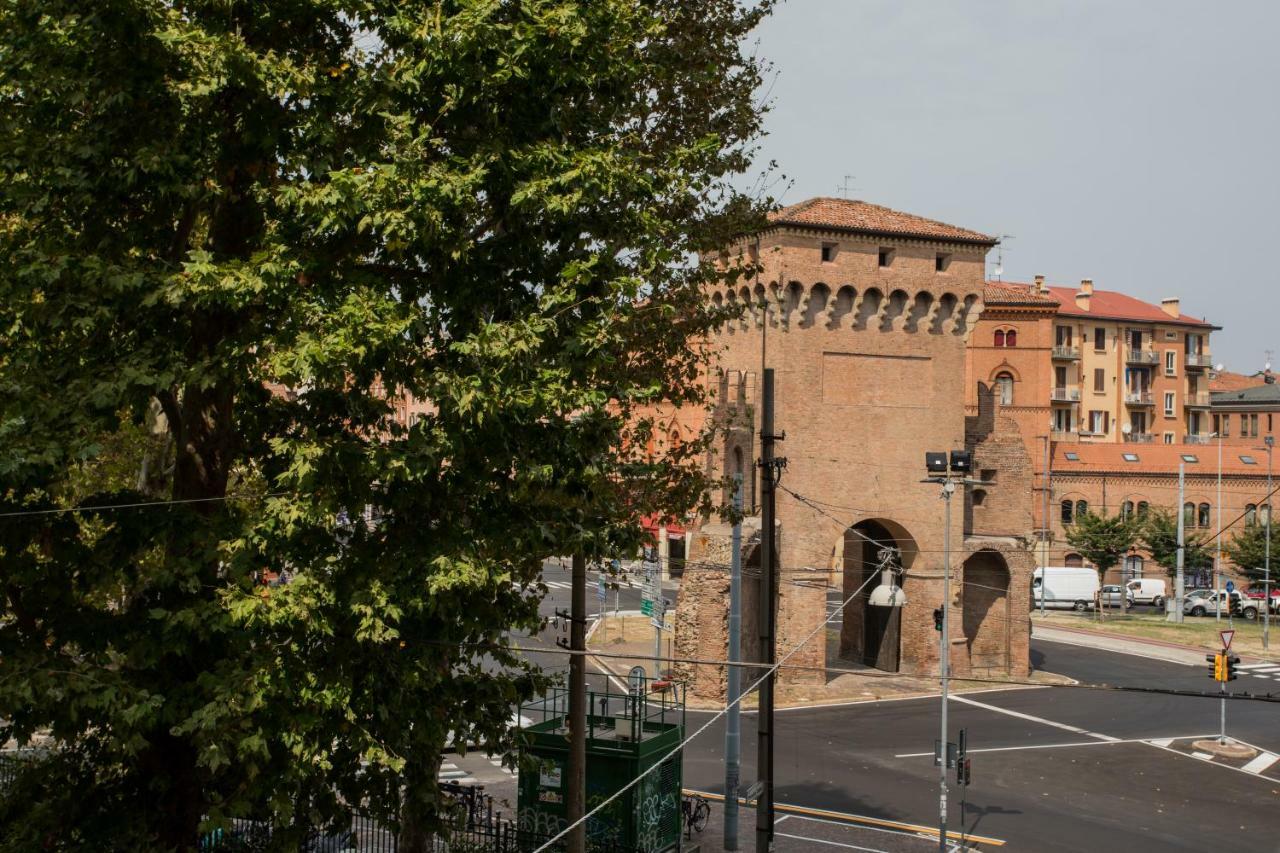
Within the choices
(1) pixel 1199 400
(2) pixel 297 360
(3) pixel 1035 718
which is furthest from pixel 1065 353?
(2) pixel 297 360

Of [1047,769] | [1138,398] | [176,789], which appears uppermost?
[1138,398]

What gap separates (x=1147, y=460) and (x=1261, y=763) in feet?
153

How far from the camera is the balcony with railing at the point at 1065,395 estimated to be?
88.0 metres

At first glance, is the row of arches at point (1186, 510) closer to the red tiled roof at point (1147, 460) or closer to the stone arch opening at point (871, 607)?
the red tiled roof at point (1147, 460)

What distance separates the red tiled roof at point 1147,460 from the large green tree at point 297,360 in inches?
2660

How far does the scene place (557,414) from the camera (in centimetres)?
1230

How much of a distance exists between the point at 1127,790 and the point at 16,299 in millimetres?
25644

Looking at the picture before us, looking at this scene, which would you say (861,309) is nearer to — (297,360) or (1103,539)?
(297,360)

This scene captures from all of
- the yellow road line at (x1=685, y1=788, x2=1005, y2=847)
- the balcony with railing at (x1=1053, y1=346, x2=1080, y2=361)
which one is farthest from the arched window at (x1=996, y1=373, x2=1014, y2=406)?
the yellow road line at (x1=685, y1=788, x2=1005, y2=847)

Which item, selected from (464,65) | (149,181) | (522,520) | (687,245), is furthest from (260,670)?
(687,245)

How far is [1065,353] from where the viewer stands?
290ft

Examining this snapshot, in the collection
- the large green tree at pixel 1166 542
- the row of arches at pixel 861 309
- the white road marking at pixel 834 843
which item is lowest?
the white road marking at pixel 834 843

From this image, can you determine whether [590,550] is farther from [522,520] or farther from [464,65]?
[464,65]

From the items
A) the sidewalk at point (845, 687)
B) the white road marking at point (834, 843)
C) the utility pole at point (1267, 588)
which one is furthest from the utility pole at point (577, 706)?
the utility pole at point (1267, 588)
